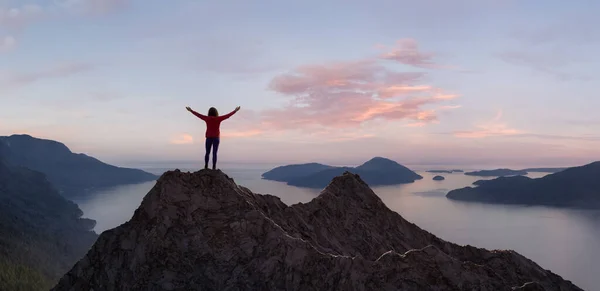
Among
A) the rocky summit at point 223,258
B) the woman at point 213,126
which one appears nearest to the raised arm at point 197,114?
the woman at point 213,126

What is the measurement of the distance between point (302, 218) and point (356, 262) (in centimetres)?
817

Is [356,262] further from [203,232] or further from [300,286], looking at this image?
[203,232]

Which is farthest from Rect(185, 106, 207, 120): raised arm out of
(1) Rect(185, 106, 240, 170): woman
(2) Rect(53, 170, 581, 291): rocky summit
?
(2) Rect(53, 170, 581, 291): rocky summit

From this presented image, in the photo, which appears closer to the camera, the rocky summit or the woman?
the rocky summit

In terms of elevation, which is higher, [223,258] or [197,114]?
[197,114]

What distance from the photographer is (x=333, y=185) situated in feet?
114

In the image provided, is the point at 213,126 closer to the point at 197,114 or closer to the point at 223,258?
the point at 197,114

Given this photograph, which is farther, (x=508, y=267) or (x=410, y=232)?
(x=410, y=232)

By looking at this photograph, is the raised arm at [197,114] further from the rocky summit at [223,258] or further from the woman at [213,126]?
the rocky summit at [223,258]

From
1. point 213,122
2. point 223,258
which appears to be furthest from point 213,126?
point 223,258

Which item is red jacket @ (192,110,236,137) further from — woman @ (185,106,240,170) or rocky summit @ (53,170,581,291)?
rocky summit @ (53,170,581,291)

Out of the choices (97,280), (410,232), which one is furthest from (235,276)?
(410,232)

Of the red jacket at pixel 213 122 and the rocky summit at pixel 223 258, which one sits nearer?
the rocky summit at pixel 223 258

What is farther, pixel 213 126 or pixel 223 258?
pixel 213 126
